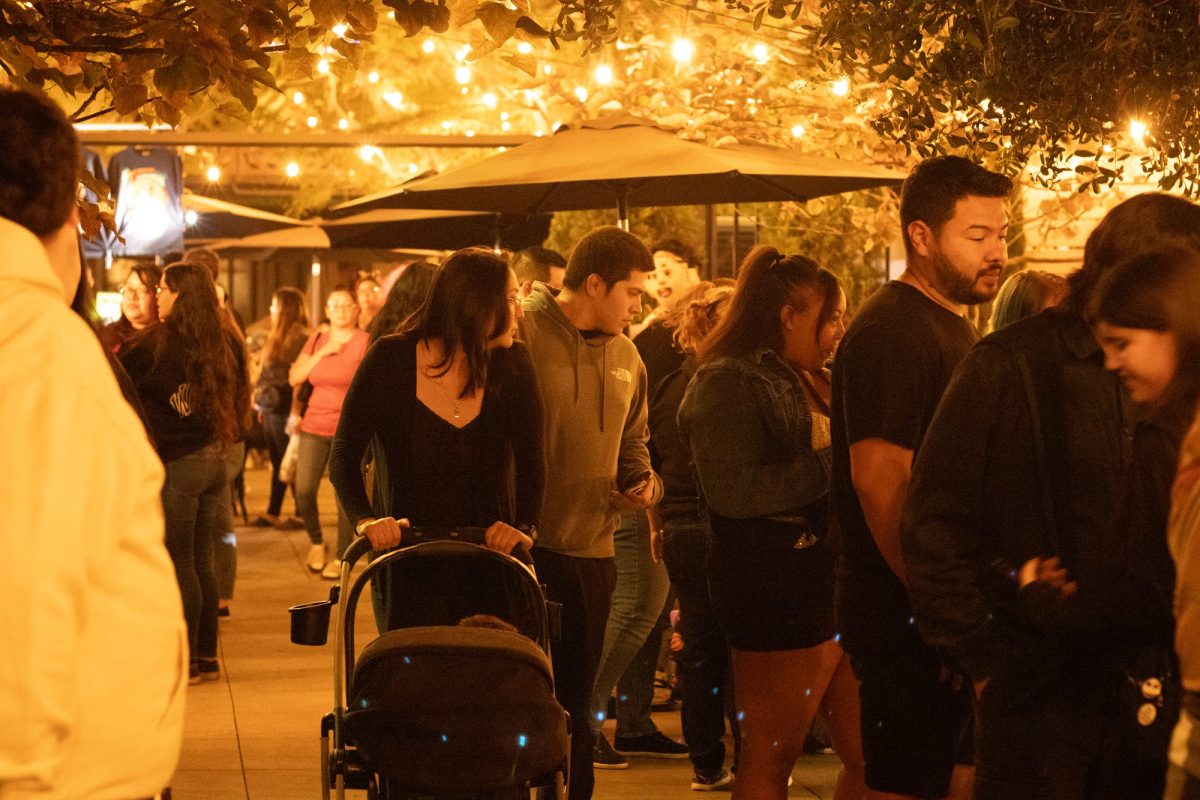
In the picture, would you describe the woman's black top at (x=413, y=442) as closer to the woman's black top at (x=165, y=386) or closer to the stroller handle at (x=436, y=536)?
the stroller handle at (x=436, y=536)

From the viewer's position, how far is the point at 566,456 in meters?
6.09

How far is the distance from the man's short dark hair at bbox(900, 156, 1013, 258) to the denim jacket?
39.8 inches

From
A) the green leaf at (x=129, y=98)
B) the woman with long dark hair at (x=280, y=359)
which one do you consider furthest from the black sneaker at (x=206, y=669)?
the woman with long dark hair at (x=280, y=359)

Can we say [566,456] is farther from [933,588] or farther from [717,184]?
[717,184]

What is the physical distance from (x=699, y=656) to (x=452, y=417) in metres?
2.02

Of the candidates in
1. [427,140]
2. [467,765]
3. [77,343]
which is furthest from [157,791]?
[427,140]

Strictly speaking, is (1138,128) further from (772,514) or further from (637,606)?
(637,606)

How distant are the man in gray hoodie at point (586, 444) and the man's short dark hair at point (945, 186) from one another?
1.87 meters

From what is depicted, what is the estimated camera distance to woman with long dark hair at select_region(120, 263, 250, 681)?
342 inches

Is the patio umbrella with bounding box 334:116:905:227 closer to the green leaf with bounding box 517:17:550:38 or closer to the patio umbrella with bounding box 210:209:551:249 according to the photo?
the patio umbrella with bounding box 210:209:551:249

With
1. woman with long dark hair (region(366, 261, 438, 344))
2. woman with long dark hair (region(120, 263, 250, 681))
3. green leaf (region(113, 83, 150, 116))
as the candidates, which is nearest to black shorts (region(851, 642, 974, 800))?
green leaf (region(113, 83, 150, 116))

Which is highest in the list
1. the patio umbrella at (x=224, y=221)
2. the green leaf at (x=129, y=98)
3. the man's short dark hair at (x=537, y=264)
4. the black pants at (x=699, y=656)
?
the patio umbrella at (x=224, y=221)

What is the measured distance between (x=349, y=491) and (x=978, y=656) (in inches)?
96.9

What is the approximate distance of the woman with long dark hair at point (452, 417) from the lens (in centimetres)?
536
